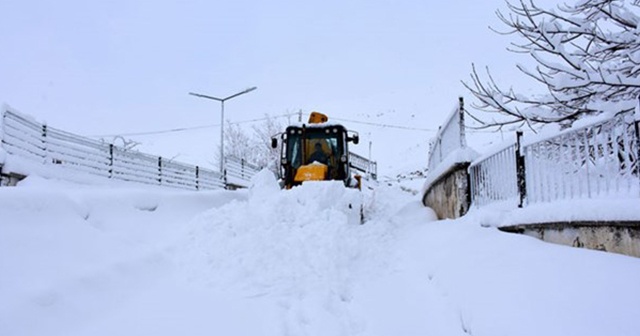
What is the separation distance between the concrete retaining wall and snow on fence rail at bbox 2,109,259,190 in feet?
32.2

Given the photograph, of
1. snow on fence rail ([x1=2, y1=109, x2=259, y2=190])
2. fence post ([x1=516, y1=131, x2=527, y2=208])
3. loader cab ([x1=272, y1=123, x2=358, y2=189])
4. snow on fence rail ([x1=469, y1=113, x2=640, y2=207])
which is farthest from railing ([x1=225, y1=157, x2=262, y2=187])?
fence post ([x1=516, y1=131, x2=527, y2=208])

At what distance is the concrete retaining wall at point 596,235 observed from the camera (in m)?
3.14

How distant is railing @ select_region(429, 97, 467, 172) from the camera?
769 centimetres

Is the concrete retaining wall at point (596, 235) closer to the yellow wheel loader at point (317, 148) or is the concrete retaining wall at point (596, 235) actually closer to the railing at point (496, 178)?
the railing at point (496, 178)

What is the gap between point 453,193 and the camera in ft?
27.6

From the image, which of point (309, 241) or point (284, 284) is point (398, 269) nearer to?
point (309, 241)

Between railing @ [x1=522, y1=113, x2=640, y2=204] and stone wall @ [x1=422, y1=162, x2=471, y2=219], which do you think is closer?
railing @ [x1=522, y1=113, x2=640, y2=204]

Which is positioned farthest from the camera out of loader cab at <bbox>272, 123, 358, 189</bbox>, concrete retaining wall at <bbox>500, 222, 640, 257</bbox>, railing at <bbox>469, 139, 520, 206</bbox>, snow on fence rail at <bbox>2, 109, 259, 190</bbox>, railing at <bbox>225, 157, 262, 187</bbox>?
railing at <bbox>225, 157, 262, 187</bbox>

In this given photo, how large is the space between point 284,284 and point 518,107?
10.9ft

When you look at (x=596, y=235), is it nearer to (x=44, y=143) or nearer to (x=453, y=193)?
(x=453, y=193)

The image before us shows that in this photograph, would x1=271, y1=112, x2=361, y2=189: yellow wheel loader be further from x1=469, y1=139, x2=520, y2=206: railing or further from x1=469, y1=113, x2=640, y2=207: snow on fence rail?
x1=469, y1=113, x2=640, y2=207: snow on fence rail

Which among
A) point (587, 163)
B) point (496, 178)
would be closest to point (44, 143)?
point (496, 178)

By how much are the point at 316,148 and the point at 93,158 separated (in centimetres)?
695

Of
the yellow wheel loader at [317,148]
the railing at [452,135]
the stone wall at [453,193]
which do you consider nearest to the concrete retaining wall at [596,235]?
the stone wall at [453,193]
